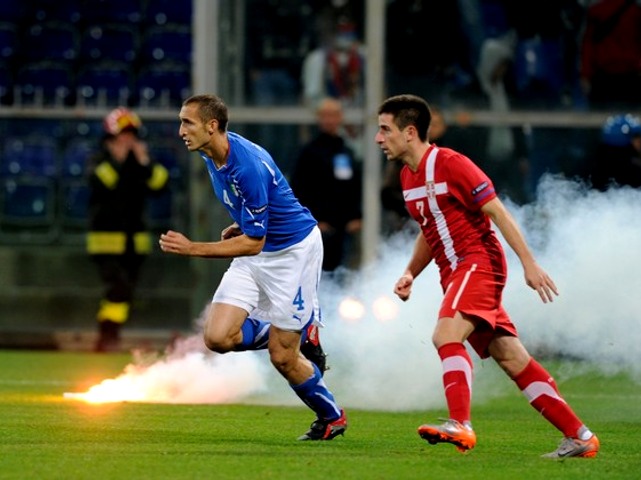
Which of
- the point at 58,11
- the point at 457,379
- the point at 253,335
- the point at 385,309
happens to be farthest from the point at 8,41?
the point at 457,379

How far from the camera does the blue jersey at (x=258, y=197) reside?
8633 millimetres

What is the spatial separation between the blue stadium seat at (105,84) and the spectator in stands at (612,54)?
5.25 metres

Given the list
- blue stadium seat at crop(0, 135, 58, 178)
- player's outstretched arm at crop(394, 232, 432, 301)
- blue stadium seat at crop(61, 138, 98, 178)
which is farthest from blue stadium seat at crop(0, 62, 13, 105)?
player's outstretched arm at crop(394, 232, 432, 301)

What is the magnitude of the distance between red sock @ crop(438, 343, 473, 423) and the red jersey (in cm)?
45

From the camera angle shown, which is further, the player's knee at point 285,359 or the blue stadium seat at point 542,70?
the blue stadium seat at point 542,70

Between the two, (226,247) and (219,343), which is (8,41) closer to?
(219,343)

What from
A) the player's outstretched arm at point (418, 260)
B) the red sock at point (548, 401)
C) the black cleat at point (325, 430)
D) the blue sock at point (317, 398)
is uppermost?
the player's outstretched arm at point (418, 260)

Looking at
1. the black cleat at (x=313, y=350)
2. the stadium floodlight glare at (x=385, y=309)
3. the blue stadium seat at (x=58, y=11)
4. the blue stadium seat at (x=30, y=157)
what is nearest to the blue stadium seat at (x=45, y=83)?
the blue stadium seat at (x=30, y=157)

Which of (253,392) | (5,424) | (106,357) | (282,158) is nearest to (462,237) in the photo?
(5,424)

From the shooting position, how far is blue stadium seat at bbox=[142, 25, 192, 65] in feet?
62.3

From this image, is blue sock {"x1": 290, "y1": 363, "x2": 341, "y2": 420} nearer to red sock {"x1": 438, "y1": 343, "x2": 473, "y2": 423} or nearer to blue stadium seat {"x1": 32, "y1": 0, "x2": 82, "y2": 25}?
red sock {"x1": 438, "y1": 343, "x2": 473, "y2": 423}

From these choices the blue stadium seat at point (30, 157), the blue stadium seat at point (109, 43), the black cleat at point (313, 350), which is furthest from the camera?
the blue stadium seat at point (109, 43)

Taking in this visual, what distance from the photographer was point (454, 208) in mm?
8172

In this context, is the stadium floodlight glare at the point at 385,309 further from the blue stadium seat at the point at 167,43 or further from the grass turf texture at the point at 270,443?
the blue stadium seat at the point at 167,43
